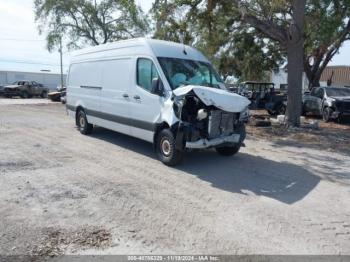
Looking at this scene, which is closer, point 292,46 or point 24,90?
point 292,46

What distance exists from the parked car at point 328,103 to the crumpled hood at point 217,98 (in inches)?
433

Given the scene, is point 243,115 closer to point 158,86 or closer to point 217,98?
point 217,98

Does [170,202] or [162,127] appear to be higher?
[162,127]

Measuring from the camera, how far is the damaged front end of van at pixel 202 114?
7.70 metres

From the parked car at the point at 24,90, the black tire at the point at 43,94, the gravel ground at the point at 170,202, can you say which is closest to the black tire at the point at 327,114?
the gravel ground at the point at 170,202

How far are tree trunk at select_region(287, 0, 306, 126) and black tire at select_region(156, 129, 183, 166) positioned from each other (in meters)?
7.71

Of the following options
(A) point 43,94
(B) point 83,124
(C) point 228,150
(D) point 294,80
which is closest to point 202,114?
(C) point 228,150

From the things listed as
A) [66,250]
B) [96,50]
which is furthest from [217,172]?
[96,50]

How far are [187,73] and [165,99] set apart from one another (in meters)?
1.03

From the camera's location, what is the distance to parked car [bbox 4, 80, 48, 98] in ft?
127

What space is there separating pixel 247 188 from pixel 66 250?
3.43m

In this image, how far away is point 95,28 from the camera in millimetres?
34500

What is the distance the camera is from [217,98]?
7.73m

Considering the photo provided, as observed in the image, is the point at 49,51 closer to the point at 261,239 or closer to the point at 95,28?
the point at 95,28
